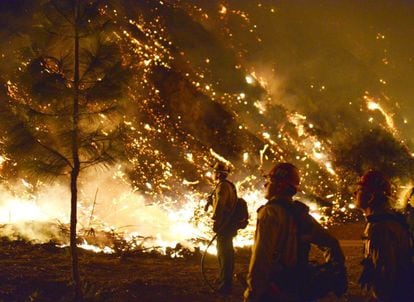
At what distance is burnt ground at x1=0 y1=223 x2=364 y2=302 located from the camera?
678 centimetres

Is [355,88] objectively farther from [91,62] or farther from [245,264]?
[91,62]

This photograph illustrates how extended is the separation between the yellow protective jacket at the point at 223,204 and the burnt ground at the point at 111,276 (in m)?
1.12

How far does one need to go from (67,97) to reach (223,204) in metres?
2.62

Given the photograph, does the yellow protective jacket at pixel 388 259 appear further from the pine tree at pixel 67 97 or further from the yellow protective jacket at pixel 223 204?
the pine tree at pixel 67 97

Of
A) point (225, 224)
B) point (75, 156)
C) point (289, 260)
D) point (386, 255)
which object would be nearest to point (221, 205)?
point (225, 224)

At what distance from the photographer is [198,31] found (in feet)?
81.4

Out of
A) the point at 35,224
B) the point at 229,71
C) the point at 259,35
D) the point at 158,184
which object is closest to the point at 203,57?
the point at 229,71

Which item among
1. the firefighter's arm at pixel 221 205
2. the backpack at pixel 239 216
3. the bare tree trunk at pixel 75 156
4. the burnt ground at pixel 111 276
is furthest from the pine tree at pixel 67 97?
the backpack at pixel 239 216

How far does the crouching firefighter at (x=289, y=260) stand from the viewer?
10.0 feet

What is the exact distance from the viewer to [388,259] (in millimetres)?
3102

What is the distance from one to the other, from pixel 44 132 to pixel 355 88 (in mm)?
25916

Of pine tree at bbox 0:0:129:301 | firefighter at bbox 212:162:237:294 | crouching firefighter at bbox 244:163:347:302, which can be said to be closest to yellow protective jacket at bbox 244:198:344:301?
crouching firefighter at bbox 244:163:347:302

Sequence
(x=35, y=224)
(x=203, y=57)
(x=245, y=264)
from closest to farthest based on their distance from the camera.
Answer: (x=245, y=264), (x=35, y=224), (x=203, y=57)

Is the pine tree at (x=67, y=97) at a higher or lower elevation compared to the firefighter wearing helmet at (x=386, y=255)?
higher
